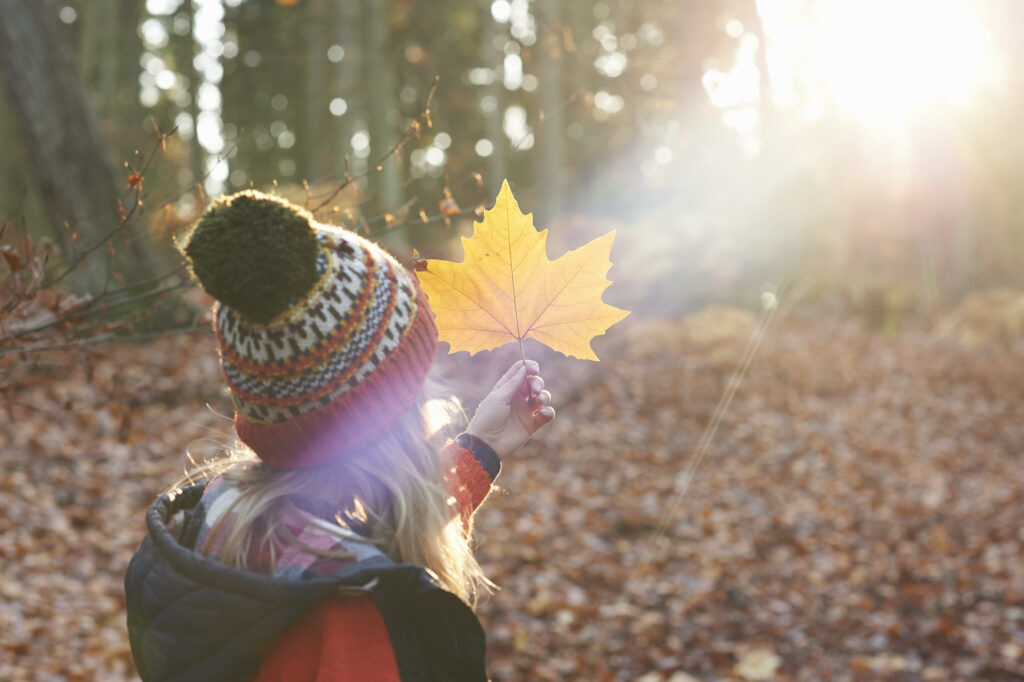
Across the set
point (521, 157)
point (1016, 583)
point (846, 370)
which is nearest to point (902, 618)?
point (1016, 583)

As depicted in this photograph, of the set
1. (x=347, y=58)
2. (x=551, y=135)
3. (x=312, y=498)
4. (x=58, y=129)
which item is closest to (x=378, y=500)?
(x=312, y=498)

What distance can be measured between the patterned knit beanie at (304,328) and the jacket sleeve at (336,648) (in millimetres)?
294

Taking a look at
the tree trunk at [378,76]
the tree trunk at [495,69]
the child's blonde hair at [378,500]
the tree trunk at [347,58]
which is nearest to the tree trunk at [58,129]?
the child's blonde hair at [378,500]

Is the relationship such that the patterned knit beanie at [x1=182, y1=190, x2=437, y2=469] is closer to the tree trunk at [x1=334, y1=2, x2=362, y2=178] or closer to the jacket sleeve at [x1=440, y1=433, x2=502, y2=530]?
the jacket sleeve at [x1=440, y1=433, x2=502, y2=530]

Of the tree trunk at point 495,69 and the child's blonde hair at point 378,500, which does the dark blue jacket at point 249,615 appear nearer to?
the child's blonde hair at point 378,500

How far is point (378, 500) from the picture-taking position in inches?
56.9

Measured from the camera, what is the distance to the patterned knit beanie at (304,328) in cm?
121

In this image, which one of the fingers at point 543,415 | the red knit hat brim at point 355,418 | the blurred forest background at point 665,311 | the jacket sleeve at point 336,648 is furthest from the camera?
the blurred forest background at point 665,311

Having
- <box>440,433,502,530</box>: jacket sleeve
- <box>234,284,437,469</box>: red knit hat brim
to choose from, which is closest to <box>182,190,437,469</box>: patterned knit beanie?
<box>234,284,437,469</box>: red knit hat brim

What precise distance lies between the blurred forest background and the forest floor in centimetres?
3

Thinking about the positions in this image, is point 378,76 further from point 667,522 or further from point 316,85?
point 667,522

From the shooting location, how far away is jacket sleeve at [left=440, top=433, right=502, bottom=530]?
1527 millimetres

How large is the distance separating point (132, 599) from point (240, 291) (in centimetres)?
68

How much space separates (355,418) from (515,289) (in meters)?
0.41
